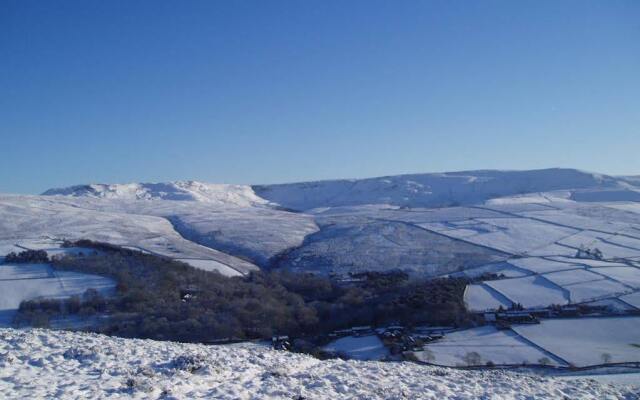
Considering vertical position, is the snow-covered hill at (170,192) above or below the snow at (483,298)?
above

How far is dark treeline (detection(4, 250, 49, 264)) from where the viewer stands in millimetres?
34781

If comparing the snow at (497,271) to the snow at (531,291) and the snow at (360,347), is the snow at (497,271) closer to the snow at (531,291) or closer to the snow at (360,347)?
the snow at (531,291)

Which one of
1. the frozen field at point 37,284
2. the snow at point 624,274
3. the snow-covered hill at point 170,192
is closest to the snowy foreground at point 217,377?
the frozen field at point 37,284

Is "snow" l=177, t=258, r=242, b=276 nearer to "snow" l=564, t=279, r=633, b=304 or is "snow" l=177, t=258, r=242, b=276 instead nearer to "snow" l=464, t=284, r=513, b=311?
"snow" l=464, t=284, r=513, b=311

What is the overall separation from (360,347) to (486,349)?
4641 millimetres

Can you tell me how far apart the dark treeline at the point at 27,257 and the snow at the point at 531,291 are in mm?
28211

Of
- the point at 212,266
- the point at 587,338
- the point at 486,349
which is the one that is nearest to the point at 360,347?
the point at 486,349

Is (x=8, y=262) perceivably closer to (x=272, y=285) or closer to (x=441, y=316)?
(x=272, y=285)

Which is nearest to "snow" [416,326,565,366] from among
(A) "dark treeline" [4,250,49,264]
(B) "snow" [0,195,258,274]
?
(B) "snow" [0,195,258,274]

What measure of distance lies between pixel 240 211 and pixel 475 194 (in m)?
47.9

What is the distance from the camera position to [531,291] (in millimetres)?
29016

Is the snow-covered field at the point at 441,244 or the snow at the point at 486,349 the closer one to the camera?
the snow at the point at 486,349

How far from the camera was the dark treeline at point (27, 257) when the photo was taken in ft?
114

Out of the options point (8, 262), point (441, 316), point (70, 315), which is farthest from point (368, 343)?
point (8, 262)
